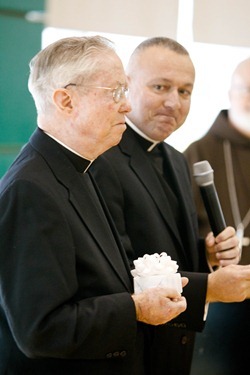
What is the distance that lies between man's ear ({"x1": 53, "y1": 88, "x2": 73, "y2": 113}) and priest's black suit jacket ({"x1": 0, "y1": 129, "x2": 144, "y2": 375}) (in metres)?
0.08

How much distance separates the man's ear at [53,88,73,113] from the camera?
1507 millimetres

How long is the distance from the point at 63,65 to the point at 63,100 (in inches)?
3.4

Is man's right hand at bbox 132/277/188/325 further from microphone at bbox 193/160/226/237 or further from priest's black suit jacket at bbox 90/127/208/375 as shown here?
microphone at bbox 193/160/226/237

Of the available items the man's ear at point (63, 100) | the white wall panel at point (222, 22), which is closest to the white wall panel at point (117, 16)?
the white wall panel at point (222, 22)

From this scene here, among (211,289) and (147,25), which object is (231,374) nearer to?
(211,289)

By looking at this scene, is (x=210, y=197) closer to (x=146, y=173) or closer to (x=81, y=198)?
(x=146, y=173)

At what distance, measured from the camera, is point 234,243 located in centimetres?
198

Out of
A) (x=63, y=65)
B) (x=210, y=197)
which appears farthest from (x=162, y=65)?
(x=63, y=65)

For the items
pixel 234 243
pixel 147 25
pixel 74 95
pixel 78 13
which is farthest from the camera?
pixel 147 25

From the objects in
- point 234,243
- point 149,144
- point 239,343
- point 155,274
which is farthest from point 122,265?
point 239,343

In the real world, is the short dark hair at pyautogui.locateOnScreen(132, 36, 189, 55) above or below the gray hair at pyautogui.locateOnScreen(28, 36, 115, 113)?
below

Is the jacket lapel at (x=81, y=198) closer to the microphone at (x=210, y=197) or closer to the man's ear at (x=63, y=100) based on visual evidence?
the man's ear at (x=63, y=100)

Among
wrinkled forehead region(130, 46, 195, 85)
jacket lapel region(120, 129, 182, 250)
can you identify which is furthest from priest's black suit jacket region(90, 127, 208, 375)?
wrinkled forehead region(130, 46, 195, 85)

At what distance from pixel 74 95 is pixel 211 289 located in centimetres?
73
